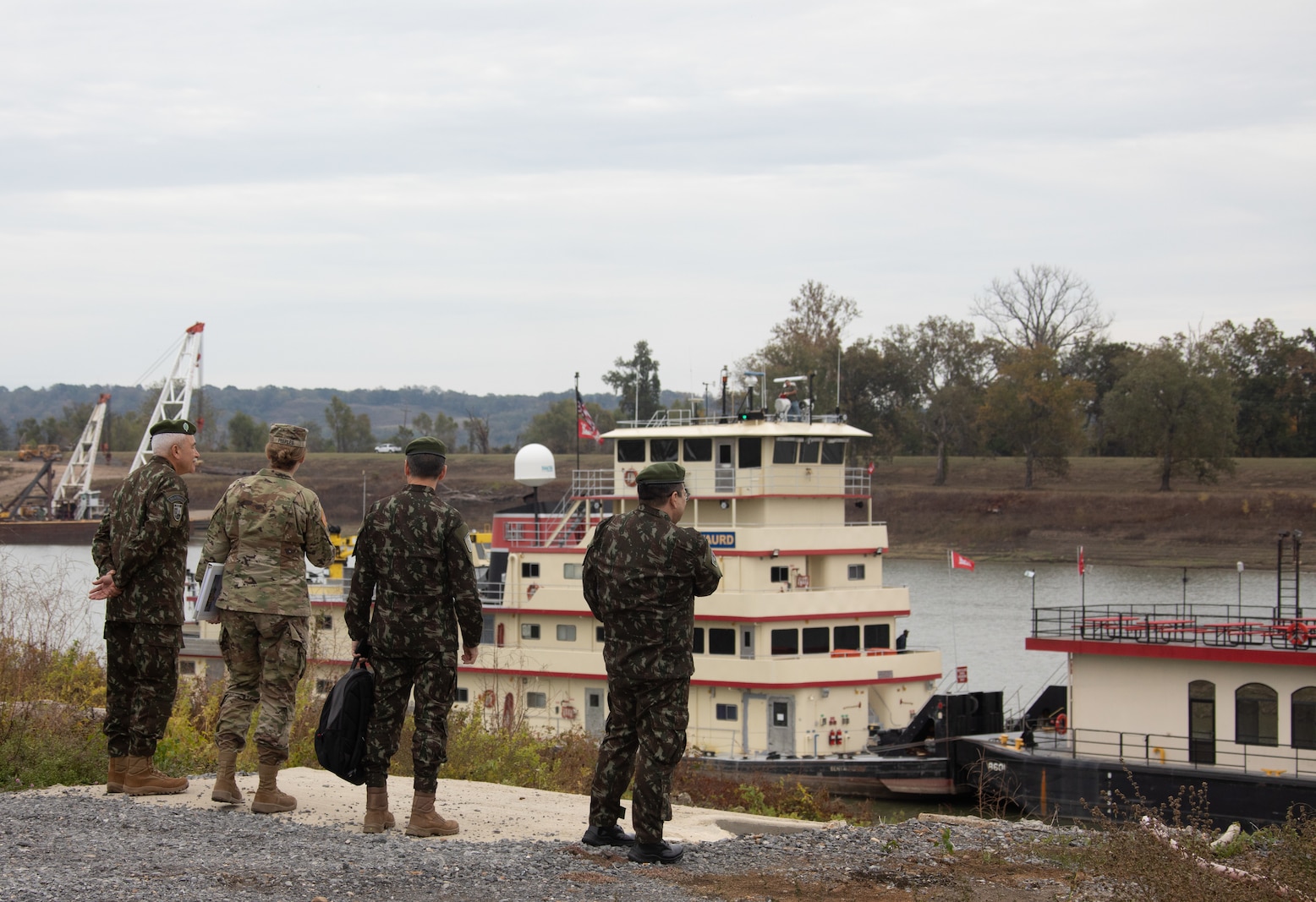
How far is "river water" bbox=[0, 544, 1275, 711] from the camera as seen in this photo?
30.0 metres

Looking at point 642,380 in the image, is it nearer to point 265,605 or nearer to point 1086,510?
point 1086,510

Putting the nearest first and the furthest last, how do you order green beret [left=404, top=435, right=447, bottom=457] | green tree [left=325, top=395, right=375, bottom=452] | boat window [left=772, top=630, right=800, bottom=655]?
green beret [left=404, top=435, right=447, bottom=457] → boat window [left=772, top=630, right=800, bottom=655] → green tree [left=325, top=395, right=375, bottom=452]

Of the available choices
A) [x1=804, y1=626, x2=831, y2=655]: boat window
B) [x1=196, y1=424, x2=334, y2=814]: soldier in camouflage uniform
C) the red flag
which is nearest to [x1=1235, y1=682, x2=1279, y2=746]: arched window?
[x1=804, y1=626, x2=831, y2=655]: boat window

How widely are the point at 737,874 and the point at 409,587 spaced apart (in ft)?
7.25

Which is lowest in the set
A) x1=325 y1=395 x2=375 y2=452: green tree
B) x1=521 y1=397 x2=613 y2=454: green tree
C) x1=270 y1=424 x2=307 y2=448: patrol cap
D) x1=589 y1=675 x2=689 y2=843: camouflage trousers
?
x1=589 y1=675 x2=689 y2=843: camouflage trousers

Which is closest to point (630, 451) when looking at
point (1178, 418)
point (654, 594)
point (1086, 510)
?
point (654, 594)

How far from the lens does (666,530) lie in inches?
281

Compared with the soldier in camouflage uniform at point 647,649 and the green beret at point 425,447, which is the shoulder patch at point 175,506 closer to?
the green beret at point 425,447

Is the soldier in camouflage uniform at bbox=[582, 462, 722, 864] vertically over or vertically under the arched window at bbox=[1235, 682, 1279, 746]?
over

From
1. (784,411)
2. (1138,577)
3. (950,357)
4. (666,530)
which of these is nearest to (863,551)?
(784,411)

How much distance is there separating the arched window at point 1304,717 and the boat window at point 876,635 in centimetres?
649

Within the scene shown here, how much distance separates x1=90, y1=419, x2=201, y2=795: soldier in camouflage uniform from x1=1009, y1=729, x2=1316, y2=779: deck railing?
13958 millimetres

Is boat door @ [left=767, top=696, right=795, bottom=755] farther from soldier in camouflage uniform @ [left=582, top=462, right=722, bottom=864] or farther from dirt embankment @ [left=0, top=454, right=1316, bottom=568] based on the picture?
dirt embankment @ [left=0, top=454, right=1316, bottom=568]

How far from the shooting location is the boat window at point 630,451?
23422 mm
